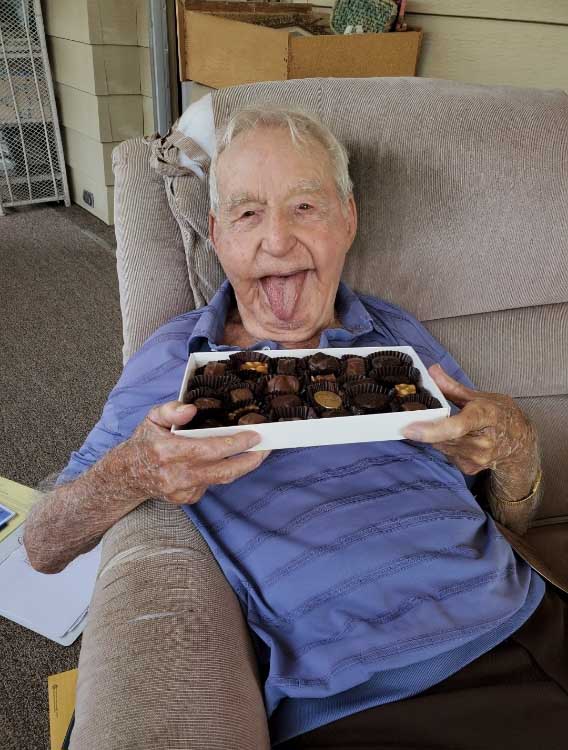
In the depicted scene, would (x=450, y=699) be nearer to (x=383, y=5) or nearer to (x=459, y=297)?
(x=459, y=297)

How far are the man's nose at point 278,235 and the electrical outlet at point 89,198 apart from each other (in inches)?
128

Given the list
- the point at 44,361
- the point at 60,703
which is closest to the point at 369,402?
the point at 60,703

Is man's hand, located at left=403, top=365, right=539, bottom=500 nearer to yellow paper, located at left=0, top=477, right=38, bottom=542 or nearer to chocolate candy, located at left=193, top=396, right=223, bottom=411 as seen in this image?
chocolate candy, located at left=193, top=396, right=223, bottom=411

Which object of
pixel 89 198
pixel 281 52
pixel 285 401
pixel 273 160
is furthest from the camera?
pixel 89 198

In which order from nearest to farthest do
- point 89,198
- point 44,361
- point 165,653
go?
point 165,653, point 44,361, point 89,198

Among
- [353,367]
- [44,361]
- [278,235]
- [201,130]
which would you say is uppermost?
[201,130]

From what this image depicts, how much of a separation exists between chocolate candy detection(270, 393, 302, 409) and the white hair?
18.3 inches

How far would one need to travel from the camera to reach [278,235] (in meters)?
1.07

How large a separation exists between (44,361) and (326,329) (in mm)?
1750

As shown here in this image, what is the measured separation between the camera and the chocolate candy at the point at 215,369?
869 millimetres

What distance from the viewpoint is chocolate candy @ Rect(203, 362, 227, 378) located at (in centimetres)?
87

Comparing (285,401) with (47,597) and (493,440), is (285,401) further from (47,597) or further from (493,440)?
(47,597)

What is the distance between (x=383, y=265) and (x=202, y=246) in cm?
39

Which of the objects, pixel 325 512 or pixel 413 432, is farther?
pixel 325 512
